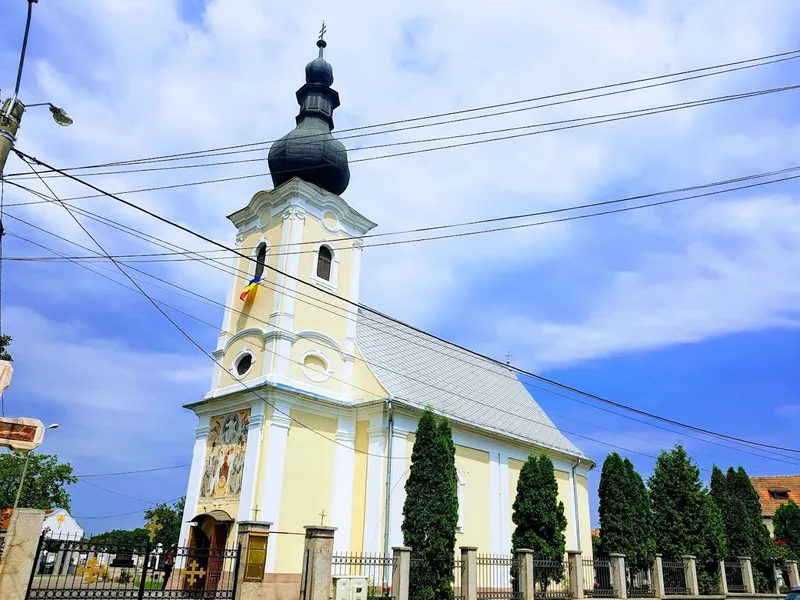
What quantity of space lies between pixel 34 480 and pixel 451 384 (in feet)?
105

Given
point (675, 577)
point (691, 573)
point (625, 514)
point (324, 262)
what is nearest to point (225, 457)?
point (324, 262)

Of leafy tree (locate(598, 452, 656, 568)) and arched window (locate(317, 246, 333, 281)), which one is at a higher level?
arched window (locate(317, 246, 333, 281))

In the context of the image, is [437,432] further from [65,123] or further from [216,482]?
[65,123]

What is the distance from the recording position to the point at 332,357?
21672mm

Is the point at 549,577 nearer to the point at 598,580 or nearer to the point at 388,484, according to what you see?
the point at 598,580

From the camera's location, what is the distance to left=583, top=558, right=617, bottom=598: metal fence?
19.3m

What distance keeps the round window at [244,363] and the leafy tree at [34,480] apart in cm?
2746

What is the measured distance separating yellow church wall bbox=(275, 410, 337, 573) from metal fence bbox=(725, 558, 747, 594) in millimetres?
15842

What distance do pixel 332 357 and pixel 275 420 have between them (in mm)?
3322

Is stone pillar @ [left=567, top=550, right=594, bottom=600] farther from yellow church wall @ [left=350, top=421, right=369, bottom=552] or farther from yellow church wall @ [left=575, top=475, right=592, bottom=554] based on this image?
yellow church wall @ [left=575, top=475, right=592, bottom=554]

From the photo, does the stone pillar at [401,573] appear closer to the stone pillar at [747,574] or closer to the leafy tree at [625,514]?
the leafy tree at [625,514]

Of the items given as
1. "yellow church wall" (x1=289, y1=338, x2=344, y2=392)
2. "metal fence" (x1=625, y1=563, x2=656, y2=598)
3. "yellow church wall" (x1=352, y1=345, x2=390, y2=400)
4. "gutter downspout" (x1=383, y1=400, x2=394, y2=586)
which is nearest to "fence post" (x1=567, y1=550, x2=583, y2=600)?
"metal fence" (x1=625, y1=563, x2=656, y2=598)

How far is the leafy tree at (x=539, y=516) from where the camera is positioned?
18828 millimetres

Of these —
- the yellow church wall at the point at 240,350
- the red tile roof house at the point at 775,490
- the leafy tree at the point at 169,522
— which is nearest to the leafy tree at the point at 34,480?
the leafy tree at the point at 169,522
